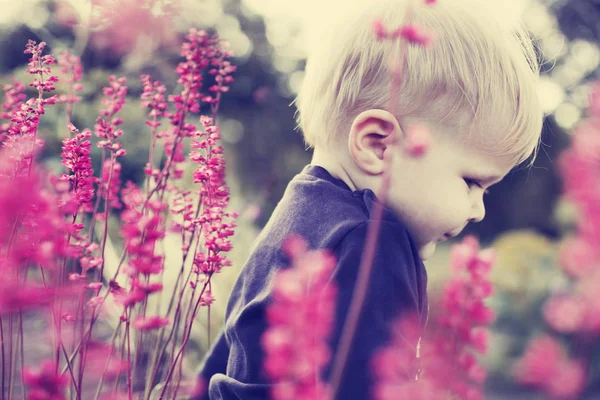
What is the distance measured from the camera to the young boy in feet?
3.85

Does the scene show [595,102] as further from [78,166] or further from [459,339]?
[78,166]

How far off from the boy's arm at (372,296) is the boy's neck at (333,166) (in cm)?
19

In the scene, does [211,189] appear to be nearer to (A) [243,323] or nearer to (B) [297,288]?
(A) [243,323]

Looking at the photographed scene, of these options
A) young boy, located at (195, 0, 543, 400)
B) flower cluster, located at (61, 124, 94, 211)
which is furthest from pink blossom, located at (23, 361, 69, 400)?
young boy, located at (195, 0, 543, 400)

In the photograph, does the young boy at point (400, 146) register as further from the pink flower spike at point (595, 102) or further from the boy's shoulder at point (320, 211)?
the pink flower spike at point (595, 102)

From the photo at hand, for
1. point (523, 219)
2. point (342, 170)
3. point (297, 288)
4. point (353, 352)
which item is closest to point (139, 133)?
point (342, 170)

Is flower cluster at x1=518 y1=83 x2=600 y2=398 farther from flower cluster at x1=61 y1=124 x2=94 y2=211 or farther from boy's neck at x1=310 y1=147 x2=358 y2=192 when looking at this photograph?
boy's neck at x1=310 y1=147 x2=358 y2=192

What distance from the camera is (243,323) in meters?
1.20

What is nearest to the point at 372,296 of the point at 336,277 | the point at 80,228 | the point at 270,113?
the point at 336,277

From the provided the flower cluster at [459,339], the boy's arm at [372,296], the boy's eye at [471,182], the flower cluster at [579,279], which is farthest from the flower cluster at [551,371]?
the boy's eye at [471,182]

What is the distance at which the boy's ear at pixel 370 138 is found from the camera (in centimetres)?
117

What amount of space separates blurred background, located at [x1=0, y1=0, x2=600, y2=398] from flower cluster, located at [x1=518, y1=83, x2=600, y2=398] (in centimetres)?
151

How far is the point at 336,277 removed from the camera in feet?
3.35

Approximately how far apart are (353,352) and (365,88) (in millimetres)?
535
